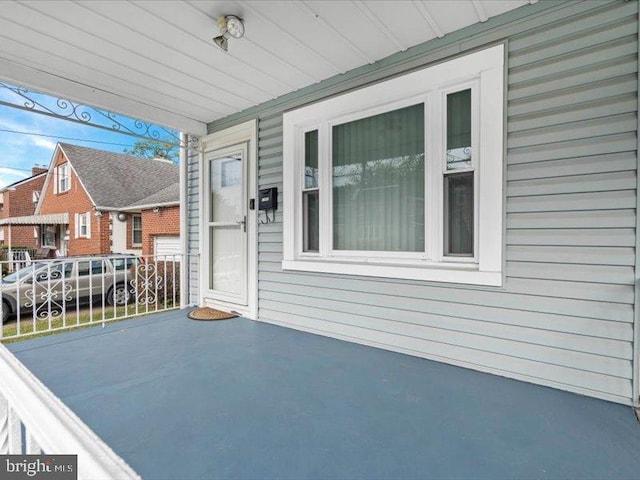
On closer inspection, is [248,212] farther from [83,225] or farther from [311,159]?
[83,225]

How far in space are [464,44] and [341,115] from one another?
1.22 meters

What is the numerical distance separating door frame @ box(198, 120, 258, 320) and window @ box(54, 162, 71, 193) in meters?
13.4

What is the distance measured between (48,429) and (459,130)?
9.52 feet

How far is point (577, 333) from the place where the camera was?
2145mm

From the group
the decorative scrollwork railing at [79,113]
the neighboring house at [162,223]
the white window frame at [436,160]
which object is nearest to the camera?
the white window frame at [436,160]

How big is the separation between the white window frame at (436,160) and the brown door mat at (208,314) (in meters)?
1.41

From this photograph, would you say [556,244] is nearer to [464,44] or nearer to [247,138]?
[464,44]

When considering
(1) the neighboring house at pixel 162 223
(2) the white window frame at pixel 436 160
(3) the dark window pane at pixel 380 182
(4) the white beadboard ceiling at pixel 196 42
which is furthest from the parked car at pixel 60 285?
(3) the dark window pane at pixel 380 182

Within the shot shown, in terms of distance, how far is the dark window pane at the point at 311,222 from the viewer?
362 cm

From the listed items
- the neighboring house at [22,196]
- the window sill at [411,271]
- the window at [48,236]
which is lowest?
the window sill at [411,271]

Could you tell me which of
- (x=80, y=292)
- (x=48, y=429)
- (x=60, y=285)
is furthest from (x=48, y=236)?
(x=48, y=429)

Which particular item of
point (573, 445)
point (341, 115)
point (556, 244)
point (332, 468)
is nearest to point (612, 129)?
point (556, 244)

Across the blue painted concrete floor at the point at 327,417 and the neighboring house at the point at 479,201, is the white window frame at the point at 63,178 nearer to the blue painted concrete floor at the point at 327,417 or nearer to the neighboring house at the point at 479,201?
the blue painted concrete floor at the point at 327,417

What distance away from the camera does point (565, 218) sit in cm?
218
